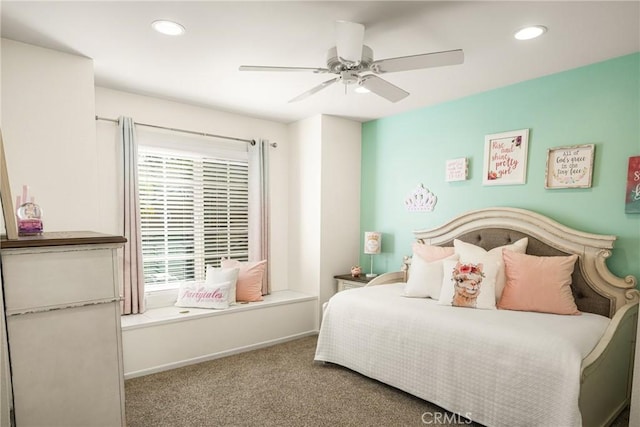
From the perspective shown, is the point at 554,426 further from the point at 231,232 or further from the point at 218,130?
the point at 218,130

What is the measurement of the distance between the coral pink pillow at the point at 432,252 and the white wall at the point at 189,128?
1.74 metres

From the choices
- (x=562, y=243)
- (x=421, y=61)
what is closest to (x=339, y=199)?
(x=562, y=243)

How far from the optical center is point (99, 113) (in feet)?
10.4

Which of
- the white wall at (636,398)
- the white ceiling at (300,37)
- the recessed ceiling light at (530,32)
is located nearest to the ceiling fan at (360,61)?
the white ceiling at (300,37)

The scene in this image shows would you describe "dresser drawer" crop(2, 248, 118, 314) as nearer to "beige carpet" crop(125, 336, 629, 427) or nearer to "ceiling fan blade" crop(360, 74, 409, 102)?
"beige carpet" crop(125, 336, 629, 427)

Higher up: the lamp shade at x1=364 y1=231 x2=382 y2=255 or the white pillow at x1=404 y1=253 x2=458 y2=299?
the lamp shade at x1=364 y1=231 x2=382 y2=255

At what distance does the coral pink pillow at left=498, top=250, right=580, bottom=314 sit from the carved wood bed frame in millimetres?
147

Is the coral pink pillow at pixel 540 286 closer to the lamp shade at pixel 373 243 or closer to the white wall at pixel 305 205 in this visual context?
the lamp shade at pixel 373 243

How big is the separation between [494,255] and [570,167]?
0.89 meters

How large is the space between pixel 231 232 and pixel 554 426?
3261 millimetres

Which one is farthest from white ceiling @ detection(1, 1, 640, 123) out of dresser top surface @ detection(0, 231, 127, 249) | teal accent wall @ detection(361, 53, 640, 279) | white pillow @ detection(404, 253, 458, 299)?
Result: white pillow @ detection(404, 253, 458, 299)

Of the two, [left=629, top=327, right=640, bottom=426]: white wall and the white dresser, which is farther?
→ [left=629, top=327, right=640, bottom=426]: white wall

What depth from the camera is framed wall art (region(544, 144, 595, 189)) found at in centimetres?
266

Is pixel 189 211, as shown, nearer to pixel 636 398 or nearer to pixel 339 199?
pixel 339 199
